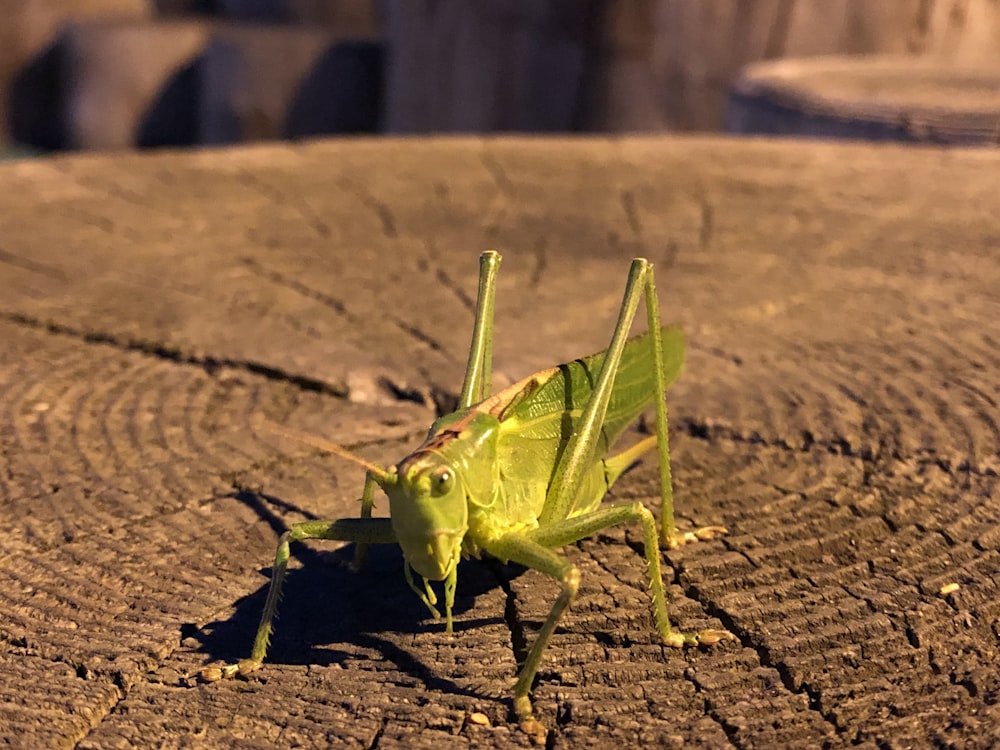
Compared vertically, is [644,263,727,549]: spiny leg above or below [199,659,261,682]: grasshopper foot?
above

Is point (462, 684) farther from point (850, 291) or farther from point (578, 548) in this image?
point (850, 291)

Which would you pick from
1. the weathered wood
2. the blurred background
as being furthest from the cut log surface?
the blurred background

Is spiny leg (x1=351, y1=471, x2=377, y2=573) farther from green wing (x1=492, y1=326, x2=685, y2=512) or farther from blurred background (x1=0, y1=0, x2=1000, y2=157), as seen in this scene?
blurred background (x1=0, y1=0, x2=1000, y2=157)

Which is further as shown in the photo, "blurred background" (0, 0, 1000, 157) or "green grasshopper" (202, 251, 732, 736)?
"blurred background" (0, 0, 1000, 157)

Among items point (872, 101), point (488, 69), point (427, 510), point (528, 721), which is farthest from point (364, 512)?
point (488, 69)

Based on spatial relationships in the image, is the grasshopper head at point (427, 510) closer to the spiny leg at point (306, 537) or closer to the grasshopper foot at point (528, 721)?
the spiny leg at point (306, 537)

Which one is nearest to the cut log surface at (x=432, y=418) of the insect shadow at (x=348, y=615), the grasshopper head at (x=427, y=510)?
the insect shadow at (x=348, y=615)
